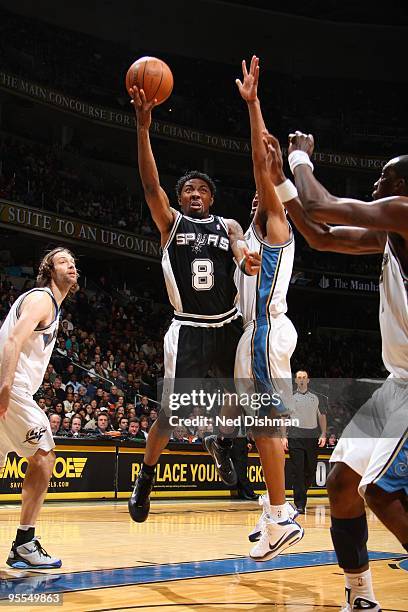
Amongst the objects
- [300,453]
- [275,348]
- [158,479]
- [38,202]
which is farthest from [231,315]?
[38,202]

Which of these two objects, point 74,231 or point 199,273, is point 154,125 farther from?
point 199,273

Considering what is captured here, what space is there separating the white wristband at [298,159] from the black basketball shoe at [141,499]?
2.58 meters

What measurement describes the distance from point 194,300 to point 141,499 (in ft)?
4.52

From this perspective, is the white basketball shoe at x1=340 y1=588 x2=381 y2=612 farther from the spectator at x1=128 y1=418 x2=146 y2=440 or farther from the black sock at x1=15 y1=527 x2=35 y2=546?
the spectator at x1=128 y1=418 x2=146 y2=440

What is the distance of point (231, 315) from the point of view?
17.6 feet

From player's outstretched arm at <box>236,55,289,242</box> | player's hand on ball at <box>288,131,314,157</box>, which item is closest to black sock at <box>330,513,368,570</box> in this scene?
player's hand on ball at <box>288,131,314,157</box>

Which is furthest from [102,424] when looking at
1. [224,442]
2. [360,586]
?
[360,586]

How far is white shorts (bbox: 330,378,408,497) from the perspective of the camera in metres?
3.27

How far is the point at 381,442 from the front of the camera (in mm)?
3369

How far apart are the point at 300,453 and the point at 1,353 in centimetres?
647

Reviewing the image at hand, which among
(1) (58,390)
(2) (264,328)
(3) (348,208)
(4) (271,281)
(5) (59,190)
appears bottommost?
(2) (264,328)

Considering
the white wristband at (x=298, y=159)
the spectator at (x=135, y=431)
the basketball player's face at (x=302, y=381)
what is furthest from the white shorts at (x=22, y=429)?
the spectator at (x=135, y=431)

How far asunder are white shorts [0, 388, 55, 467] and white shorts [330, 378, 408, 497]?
2.29 metres

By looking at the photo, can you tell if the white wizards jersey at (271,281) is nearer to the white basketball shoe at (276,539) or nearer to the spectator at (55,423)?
the white basketball shoe at (276,539)
